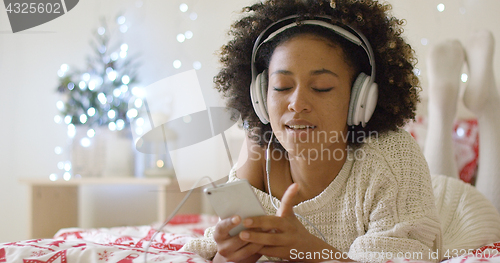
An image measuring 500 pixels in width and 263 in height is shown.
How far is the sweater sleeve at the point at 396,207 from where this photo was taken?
74 centimetres

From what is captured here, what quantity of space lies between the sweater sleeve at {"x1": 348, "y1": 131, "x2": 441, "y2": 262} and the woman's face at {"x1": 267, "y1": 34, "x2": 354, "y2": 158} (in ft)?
0.40

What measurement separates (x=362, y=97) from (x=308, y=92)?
114 millimetres

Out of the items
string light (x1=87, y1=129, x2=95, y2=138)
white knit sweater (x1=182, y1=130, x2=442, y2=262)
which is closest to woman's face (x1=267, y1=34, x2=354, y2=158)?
white knit sweater (x1=182, y1=130, x2=442, y2=262)

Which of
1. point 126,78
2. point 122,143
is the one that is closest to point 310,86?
point 122,143

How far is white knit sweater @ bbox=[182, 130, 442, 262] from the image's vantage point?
0.75 m

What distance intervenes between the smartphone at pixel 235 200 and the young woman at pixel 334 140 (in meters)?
0.03

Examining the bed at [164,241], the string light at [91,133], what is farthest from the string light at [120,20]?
the bed at [164,241]

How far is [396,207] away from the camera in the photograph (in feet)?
2.61

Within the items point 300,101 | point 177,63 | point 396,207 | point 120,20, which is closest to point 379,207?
point 396,207

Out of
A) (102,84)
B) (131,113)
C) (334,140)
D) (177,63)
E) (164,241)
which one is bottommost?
(164,241)

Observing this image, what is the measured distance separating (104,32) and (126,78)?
1.18ft

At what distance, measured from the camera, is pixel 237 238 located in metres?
0.67

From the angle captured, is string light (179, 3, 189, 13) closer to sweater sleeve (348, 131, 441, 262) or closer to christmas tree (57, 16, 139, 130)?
christmas tree (57, 16, 139, 130)

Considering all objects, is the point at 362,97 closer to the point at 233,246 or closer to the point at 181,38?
the point at 233,246
